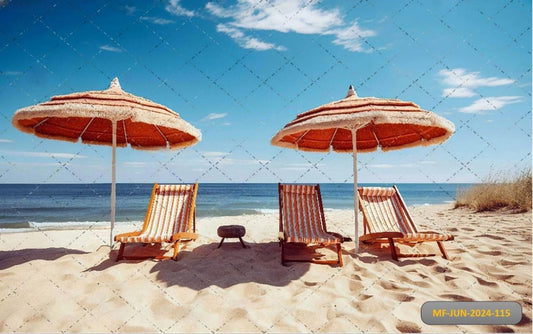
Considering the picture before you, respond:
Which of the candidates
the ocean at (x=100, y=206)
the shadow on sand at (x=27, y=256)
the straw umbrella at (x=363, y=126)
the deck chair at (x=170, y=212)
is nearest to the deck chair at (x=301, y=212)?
the straw umbrella at (x=363, y=126)

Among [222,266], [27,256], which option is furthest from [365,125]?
[27,256]

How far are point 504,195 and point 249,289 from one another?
28.0 ft

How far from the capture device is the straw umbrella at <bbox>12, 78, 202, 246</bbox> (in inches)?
137

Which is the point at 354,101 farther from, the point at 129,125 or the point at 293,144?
the point at 129,125

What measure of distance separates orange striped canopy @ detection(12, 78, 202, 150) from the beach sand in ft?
5.58

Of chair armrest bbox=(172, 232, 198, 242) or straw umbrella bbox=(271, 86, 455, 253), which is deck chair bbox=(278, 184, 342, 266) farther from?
chair armrest bbox=(172, 232, 198, 242)

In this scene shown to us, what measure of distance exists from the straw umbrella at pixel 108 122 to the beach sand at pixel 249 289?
1.24m

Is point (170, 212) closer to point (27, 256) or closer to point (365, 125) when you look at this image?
point (27, 256)

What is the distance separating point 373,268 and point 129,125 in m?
4.32

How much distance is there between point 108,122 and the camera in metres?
5.03

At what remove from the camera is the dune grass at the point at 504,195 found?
7798 mm

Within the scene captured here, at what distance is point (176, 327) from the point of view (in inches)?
85.7

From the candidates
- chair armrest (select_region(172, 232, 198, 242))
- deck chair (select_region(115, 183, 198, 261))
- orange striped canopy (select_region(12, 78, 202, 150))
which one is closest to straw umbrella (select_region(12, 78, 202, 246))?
orange striped canopy (select_region(12, 78, 202, 150))

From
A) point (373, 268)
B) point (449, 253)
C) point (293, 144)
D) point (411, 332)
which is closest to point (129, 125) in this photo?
point (293, 144)
